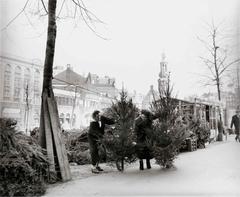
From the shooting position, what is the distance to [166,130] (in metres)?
2.24

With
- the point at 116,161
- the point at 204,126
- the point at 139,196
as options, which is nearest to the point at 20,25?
the point at 116,161

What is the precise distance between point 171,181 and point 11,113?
1.31m

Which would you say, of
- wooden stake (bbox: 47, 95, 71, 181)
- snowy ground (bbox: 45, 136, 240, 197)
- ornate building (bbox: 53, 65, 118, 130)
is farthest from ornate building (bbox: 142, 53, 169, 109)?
Result: wooden stake (bbox: 47, 95, 71, 181)

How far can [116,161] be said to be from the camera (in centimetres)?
222

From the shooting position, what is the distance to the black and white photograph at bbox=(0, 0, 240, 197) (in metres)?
1.97

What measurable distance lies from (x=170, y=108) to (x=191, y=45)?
586 millimetres

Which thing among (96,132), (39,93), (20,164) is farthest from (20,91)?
(96,132)

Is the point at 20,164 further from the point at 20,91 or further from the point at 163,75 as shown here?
the point at 163,75

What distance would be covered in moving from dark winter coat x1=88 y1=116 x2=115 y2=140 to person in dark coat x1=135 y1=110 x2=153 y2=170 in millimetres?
244

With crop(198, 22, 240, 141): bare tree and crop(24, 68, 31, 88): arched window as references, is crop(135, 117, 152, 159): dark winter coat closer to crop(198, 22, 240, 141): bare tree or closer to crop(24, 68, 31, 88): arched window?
crop(198, 22, 240, 141): bare tree

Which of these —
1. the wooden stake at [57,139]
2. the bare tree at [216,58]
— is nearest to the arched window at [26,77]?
the wooden stake at [57,139]

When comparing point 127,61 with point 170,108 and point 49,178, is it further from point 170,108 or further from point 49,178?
point 49,178

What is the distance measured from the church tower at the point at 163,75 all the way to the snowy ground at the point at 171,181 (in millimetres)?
707

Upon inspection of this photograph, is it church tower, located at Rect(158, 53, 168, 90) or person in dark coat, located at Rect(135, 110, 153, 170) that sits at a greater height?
church tower, located at Rect(158, 53, 168, 90)
